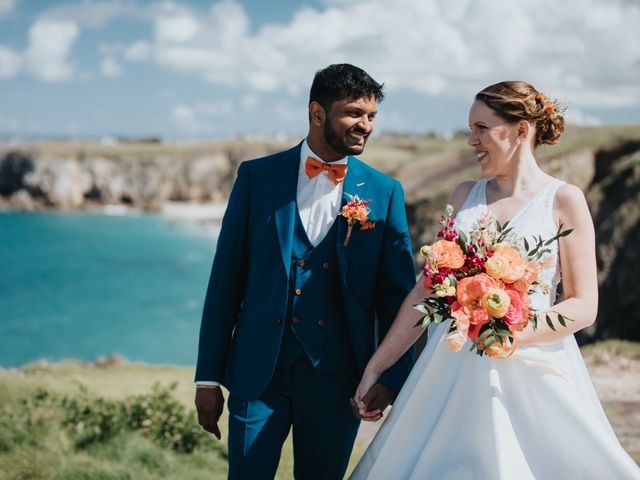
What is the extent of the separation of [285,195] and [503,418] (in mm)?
1514

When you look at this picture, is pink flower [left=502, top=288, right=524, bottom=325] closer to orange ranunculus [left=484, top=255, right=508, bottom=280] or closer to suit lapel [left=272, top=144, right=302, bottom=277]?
orange ranunculus [left=484, top=255, right=508, bottom=280]

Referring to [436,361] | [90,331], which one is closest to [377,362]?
[436,361]

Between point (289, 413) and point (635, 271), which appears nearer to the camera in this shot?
point (289, 413)

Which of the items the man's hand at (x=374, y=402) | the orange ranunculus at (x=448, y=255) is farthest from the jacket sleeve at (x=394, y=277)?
the orange ranunculus at (x=448, y=255)

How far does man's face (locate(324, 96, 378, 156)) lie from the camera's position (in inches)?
134

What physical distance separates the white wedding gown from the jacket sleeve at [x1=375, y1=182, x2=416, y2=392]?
0.15 meters

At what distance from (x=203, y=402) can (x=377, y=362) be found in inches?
37.0

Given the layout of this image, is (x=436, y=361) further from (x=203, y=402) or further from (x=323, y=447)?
(x=203, y=402)

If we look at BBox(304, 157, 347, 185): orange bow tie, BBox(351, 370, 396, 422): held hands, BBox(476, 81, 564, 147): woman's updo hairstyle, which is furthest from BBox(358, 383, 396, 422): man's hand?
BBox(476, 81, 564, 147): woman's updo hairstyle

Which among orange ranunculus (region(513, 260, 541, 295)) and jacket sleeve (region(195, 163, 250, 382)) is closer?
orange ranunculus (region(513, 260, 541, 295))

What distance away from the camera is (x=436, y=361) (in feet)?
11.2

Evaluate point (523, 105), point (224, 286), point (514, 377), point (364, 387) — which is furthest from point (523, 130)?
point (224, 286)

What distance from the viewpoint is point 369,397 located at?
11.3 feet

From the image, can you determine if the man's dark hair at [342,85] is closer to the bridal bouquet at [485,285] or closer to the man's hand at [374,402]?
the bridal bouquet at [485,285]
